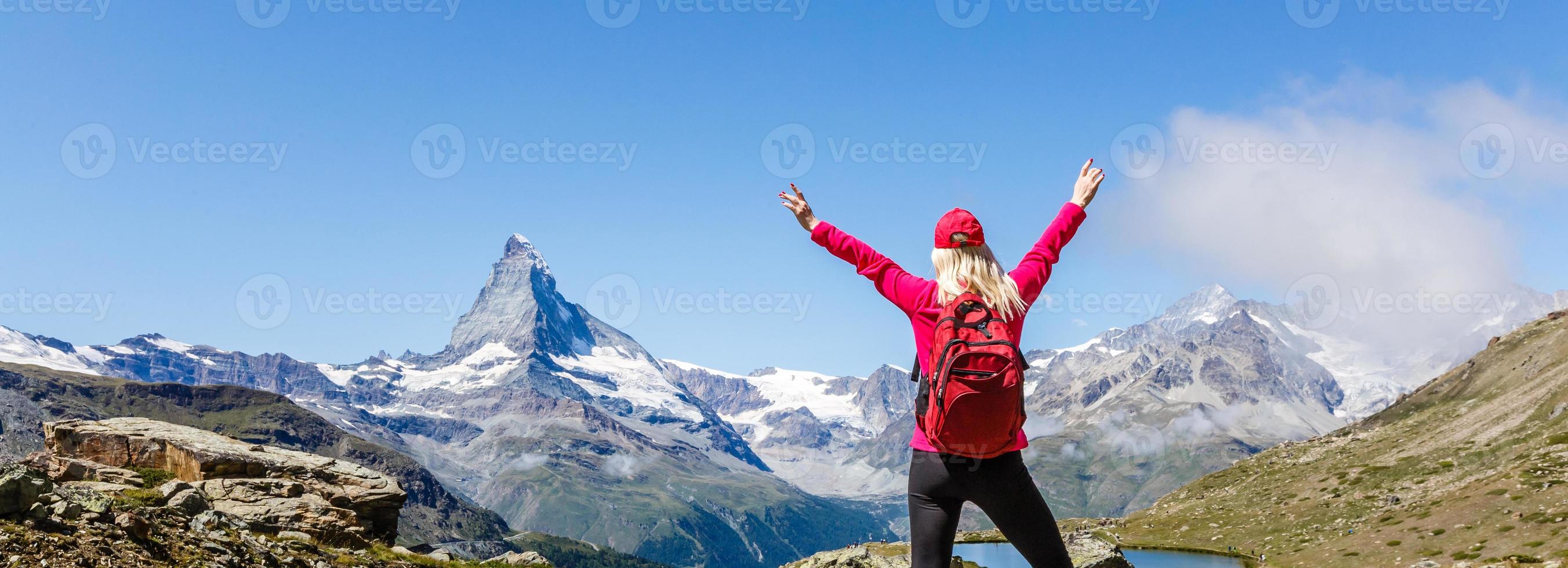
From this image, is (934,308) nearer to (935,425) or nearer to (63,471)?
(935,425)

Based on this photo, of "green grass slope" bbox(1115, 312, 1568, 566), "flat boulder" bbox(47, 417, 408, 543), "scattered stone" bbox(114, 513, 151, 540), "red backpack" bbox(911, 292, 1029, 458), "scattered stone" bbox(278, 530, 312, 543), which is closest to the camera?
"red backpack" bbox(911, 292, 1029, 458)

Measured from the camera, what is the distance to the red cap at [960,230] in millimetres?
8344

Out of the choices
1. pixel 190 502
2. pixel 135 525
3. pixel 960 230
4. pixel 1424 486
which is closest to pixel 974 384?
pixel 960 230

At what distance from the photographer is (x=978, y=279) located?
815 cm

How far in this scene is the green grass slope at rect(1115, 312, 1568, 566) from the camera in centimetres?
7694

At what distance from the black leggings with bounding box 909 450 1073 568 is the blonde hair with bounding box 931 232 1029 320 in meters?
1.33

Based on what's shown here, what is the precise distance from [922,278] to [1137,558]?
91.4 m

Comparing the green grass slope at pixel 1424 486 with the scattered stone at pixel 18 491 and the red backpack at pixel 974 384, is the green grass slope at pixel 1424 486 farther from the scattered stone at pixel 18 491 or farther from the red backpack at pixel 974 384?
the scattered stone at pixel 18 491

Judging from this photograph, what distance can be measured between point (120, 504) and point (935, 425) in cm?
1858

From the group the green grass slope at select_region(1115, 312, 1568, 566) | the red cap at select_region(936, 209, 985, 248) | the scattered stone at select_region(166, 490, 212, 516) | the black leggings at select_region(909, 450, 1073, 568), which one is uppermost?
the green grass slope at select_region(1115, 312, 1568, 566)

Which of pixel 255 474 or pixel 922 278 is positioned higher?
pixel 922 278

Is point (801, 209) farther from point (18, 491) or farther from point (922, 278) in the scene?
point (18, 491)

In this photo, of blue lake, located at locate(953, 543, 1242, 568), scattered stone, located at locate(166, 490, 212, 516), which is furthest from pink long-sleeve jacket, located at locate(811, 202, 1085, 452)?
blue lake, located at locate(953, 543, 1242, 568)

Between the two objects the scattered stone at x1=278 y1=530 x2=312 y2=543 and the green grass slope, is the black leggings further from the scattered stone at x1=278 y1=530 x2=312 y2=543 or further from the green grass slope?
the green grass slope
